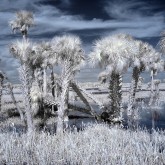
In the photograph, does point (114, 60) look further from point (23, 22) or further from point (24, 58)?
point (23, 22)

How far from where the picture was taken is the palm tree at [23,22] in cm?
4062

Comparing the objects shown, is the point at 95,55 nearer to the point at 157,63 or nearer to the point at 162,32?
the point at 162,32

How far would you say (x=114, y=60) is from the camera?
2962 cm

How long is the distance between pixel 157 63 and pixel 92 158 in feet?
169

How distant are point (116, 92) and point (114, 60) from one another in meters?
2.40

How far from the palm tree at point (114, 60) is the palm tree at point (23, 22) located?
12560 mm

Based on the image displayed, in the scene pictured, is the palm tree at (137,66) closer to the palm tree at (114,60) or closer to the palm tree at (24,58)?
the palm tree at (114,60)

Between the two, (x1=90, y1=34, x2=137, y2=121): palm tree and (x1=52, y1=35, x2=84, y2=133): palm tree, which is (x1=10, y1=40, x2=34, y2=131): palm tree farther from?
(x1=90, y1=34, x2=137, y2=121): palm tree

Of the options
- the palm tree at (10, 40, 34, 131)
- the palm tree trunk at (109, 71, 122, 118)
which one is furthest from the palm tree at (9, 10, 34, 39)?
the palm tree trunk at (109, 71, 122, 118)

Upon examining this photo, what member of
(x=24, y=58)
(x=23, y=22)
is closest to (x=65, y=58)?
(x=24, y=58)

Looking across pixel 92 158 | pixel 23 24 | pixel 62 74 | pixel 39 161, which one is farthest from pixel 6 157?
pixel 23 24

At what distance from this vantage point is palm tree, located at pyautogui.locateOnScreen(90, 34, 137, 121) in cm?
2916

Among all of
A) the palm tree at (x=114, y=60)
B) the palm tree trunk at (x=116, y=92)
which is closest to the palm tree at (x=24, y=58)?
the palm tree at (x=114, y=60)

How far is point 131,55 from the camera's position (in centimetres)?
3102
